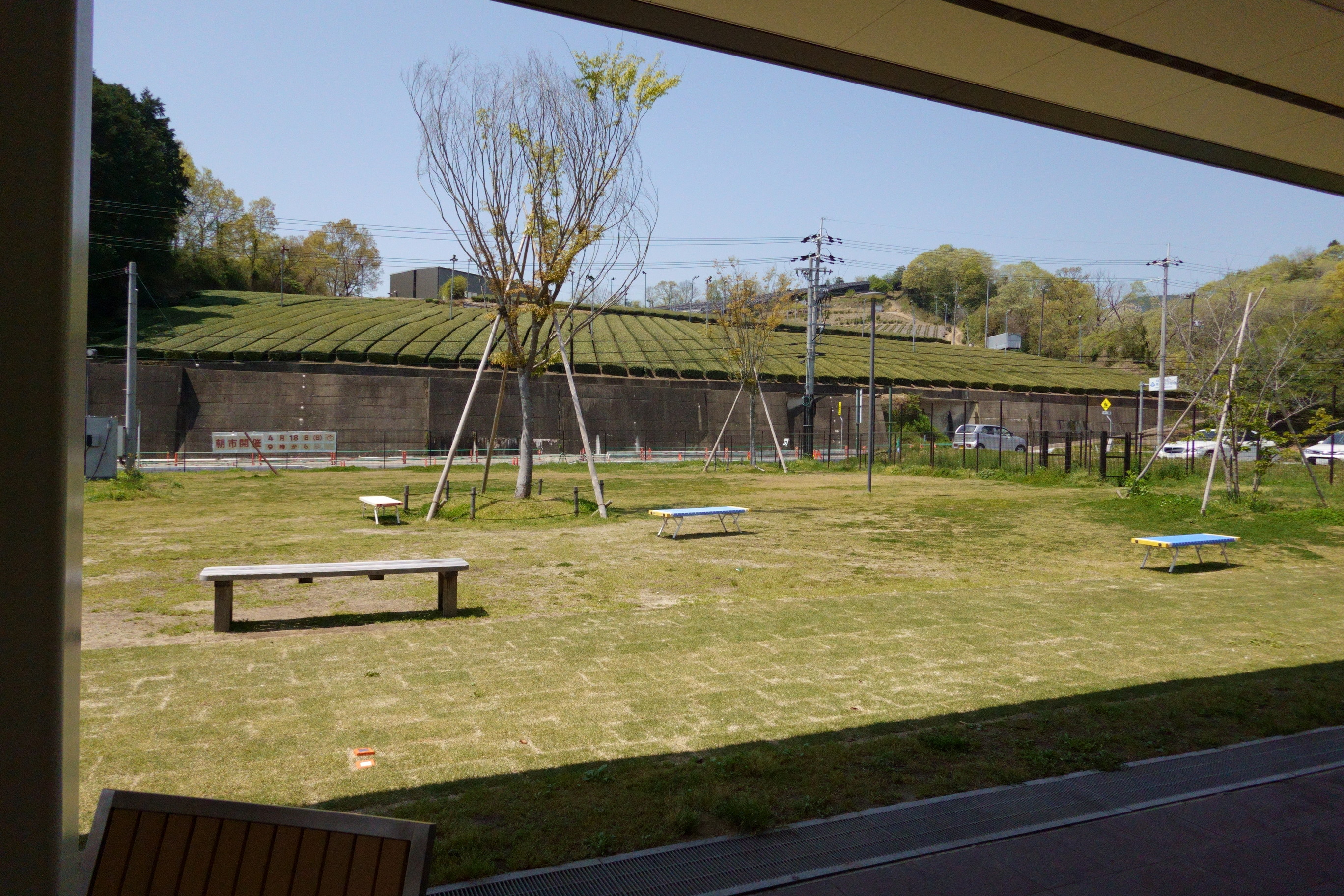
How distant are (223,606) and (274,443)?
28978 mm

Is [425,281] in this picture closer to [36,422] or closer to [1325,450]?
[1325,450]

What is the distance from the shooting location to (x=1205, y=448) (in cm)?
3725

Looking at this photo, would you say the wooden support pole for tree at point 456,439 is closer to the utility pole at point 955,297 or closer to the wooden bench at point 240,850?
the wooden bench at point 240,850

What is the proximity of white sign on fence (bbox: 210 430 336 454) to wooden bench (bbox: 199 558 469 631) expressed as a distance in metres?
28.2

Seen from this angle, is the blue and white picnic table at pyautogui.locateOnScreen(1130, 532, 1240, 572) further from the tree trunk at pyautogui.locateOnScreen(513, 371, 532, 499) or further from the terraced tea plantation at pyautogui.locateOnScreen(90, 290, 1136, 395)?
the terraced tea plantation at pyautogui.locateOnScreen(90, 290, 1136, 395)

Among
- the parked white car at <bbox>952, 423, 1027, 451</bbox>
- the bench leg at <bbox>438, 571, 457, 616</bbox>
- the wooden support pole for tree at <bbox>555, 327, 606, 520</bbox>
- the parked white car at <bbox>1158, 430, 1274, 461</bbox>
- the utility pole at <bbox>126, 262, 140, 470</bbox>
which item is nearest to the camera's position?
the bench leg at <bbox>438, 571, 457, 616</bbox>

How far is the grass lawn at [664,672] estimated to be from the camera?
4.31 metres

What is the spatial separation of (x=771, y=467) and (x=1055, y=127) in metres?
30.4

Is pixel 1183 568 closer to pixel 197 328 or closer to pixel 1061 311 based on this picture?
pixel 197 328

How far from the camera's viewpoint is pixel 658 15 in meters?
3.26

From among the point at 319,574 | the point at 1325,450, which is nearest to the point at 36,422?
the point at 319,574

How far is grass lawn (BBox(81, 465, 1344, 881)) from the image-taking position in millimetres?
4312

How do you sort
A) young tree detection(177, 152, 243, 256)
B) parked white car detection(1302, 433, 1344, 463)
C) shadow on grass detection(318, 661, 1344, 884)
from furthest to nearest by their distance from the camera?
young tree detection(177, 152, 243, 256) → parked white car detection(1302, 433, 1344, 463) → shadow on grass detection(318, 661, 1344, 884)

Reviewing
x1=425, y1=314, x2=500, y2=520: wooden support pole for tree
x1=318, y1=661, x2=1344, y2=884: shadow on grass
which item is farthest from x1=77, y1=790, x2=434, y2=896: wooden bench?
x1=425, y1=314, x2=500, y2=520: wooden support pole for tree
